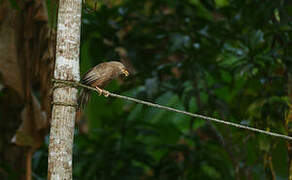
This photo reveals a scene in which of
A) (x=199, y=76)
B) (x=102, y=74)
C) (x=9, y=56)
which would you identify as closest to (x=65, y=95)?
(x=102, y=74)

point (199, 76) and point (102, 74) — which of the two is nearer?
point (102, 74)

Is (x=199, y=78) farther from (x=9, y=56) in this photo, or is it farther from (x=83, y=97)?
(x=83, y=97)

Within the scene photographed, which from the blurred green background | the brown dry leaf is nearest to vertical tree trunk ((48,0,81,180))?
the blurred green background

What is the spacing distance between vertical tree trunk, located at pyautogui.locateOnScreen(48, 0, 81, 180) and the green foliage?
660mm

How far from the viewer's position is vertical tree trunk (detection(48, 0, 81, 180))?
1215 millimetres

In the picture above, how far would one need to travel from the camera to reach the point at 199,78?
2.67 metres

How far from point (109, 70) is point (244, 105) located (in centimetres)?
157

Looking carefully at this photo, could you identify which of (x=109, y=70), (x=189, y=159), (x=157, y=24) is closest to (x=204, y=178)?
(x=189, y=159)

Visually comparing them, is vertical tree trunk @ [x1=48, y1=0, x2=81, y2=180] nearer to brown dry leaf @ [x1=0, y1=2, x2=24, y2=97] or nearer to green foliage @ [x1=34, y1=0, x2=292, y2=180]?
green foliage @ [x1=34, y1=0, x2=292, y2=180]

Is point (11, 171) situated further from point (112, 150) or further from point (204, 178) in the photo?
point (204, 178)

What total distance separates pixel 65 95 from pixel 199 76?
1499mm

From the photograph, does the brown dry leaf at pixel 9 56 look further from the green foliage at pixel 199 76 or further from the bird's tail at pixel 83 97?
the bird's tail at pixel 83 97

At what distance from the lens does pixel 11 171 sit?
7.99 ft

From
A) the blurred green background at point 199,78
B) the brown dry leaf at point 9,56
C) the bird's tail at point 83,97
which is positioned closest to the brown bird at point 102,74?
the bird's tail at point 83,97
